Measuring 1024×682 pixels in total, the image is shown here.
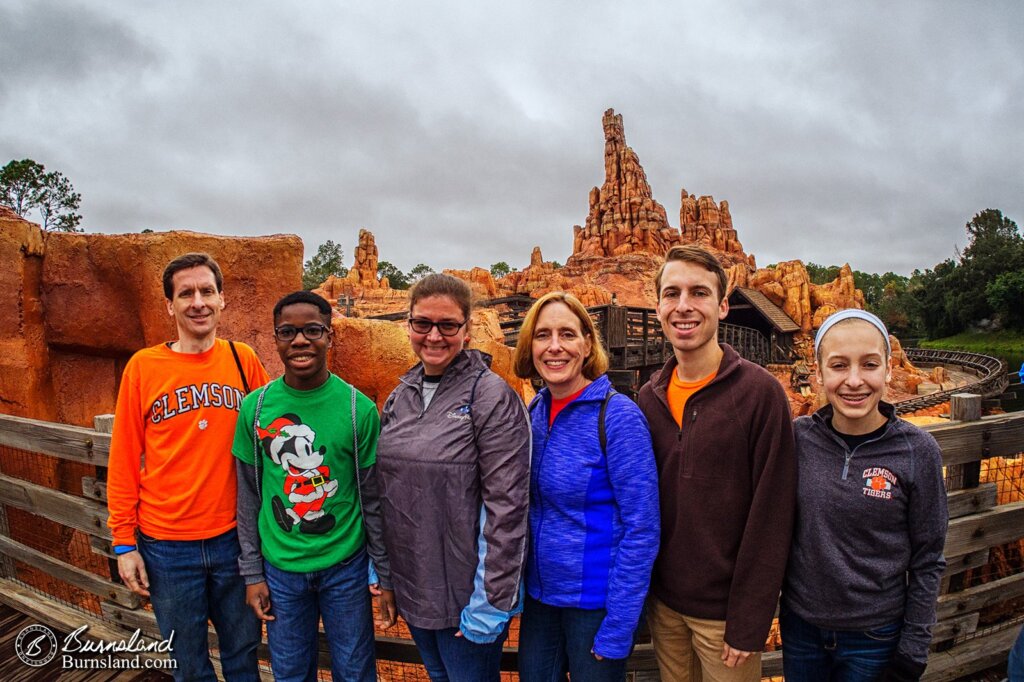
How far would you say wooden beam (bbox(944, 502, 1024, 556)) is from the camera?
233cm

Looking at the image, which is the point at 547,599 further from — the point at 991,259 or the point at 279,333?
the point at 991,259

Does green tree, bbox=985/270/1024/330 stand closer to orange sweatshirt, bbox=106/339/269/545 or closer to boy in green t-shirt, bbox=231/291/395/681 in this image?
boy in green t-shirt, bbox=231/291/395/681

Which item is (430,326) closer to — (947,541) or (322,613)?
(322,613)

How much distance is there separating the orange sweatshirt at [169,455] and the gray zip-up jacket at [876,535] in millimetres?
2246

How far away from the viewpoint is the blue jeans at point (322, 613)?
2000mm

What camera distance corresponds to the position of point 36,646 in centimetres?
296

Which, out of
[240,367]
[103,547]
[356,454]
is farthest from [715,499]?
[103,547]

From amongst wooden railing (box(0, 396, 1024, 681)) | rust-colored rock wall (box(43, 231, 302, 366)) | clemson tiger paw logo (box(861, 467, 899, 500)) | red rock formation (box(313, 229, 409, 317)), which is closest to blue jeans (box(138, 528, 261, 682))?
wooden railing (box(0, 396, 1024, 681))

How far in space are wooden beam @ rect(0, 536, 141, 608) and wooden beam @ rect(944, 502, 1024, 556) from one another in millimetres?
4173

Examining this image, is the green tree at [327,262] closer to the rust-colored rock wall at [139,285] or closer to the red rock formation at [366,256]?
the red rock formation at [366,256]

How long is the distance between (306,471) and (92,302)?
4.96 meters

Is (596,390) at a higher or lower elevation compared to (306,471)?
higher

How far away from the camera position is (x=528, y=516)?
5.97ft

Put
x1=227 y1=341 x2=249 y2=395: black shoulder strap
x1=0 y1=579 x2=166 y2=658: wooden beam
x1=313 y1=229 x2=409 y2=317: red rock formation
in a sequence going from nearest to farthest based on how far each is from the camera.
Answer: x1=227 y1=341 x2=249 y2=395: black shoulder strap, x1=0 y1=579 x2=166 y2=658: wooden beam, x1=313 y1=229 x2=409 y2=317: red rock formation
